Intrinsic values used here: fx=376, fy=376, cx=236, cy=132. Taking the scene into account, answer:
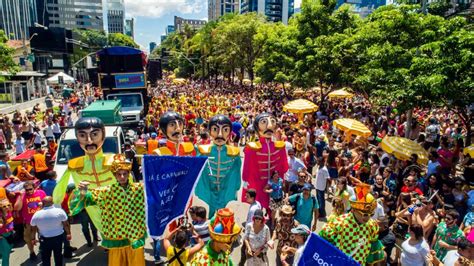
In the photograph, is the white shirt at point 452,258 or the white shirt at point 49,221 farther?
the white shirt at point 49,221

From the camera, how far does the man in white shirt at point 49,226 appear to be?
18.1ft

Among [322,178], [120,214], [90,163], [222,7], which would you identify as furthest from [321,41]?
[222,7]

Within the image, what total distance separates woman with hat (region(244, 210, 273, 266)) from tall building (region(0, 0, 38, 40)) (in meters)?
112

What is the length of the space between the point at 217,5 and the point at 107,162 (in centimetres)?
18586

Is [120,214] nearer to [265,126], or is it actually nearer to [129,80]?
[265,126]

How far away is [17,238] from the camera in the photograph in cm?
736

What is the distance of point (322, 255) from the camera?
3.50 m

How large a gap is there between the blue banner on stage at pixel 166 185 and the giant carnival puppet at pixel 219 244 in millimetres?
1019

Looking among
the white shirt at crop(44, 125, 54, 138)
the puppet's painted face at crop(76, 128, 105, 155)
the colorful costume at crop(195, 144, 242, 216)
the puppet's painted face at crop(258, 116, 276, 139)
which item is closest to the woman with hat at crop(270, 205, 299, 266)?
the colorful costume at crop(195, 144, 242, 216)

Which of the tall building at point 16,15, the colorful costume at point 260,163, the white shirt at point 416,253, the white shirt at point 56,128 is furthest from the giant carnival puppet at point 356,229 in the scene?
the tall building at point 16,15

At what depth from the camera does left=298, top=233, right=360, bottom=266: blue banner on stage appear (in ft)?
11.3

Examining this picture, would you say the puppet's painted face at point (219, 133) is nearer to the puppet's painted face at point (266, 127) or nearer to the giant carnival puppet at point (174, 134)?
the giant carnival puppet at point (174, 134)

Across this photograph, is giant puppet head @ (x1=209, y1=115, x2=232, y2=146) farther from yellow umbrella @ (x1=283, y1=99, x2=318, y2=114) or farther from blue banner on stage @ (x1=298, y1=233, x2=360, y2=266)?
yellow umbrella @ (x1=283, y1=99, x2=318, y2=114)

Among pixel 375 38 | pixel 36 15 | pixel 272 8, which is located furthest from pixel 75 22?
pixel 375 38
